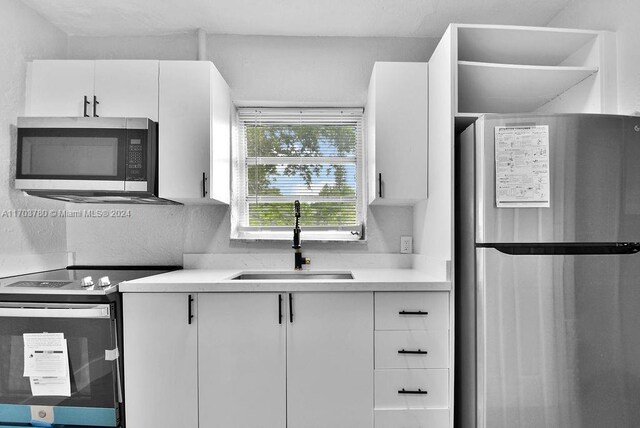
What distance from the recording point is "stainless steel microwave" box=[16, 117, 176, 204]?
1.86m

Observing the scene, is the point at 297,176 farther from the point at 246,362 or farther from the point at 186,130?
the point at 246,362

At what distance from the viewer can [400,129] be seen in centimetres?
202

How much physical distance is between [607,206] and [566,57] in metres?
1.00

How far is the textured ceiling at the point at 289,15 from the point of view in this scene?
80.7 inches

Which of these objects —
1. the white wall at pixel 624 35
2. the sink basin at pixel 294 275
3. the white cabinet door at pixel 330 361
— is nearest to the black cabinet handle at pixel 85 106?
the sink basin at pixel 294 275

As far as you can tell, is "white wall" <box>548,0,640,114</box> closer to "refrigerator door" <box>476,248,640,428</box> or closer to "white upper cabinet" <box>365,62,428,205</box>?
"refrigerator door" <box>476,248,640,428</box>

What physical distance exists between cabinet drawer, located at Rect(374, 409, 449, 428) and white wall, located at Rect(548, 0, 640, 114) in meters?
1.70

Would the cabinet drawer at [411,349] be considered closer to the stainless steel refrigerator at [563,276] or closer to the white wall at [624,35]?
the stainless steel refrigerator at [563,276]

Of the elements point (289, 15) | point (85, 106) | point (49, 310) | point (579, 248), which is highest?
point (289, 15)

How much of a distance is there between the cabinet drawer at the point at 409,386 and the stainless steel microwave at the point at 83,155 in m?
1.58

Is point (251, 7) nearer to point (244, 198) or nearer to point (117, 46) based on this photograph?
point (117, 46)

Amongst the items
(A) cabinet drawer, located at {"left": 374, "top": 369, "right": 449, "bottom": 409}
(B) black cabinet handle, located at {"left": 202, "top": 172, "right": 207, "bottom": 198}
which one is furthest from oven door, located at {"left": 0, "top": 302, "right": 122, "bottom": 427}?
(A) cabinet drawer, located at {"left": 374, "top": 369, "right": 449, "bottom": 409}

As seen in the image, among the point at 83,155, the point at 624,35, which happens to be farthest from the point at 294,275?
the point at 624,35

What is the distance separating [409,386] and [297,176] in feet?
4.86
